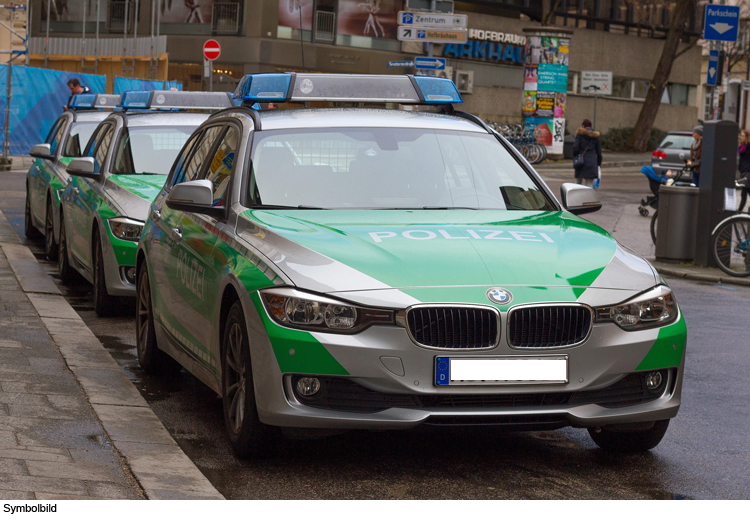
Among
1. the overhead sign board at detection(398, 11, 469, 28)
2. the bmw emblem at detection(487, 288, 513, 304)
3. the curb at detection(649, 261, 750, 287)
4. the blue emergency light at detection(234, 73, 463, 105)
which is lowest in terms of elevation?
the curb at detection(649, 261, 750, 287)

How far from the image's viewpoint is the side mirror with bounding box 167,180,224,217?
5.77 meters

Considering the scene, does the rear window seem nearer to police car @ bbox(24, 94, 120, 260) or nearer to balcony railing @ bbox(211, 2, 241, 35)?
police car @ bbox(24, 94, 120, 260)

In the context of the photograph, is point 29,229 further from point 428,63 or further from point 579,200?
point 428,63

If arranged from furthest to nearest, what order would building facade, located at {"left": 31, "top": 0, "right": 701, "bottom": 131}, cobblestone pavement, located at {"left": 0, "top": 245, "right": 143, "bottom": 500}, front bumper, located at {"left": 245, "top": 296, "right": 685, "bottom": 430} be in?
building facade, located at {"left": 31, "top": 0, "right": 701, "bottom": 131}
front bumper, located at {"left": 245, "top": 296, "right": 685, "bottom": 430}
cobblestone pavement, located at {"left": 0, "top": 245, "right": 143, "bottom": 500}

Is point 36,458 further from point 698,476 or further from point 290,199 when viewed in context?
point 698,476

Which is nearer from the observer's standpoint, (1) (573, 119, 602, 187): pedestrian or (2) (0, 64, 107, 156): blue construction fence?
(1) (573, 119, 602, 187): pedestrian

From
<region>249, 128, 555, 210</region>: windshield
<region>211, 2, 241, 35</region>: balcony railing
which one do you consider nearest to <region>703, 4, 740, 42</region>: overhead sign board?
<region>249, 128, 555, 210</region>: windshield

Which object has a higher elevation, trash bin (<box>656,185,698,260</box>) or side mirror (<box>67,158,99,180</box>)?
side mirror (<box>67,158,99,180</box>)

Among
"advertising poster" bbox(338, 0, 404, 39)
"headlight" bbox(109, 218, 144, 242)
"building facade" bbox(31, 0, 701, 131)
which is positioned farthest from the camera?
"advertising poster" bbox(338, 0, 404, 39)

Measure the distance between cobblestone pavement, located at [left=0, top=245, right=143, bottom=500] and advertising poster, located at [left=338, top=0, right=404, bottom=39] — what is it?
40.0 metres

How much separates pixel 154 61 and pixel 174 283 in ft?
124

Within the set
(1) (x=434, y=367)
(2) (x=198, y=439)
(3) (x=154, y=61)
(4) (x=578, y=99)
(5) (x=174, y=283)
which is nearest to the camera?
(1) (x=434, y=367)

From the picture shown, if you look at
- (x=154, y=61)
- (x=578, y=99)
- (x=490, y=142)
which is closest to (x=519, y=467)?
(x=490, y=142)

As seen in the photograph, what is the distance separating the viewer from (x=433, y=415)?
15.5ft
